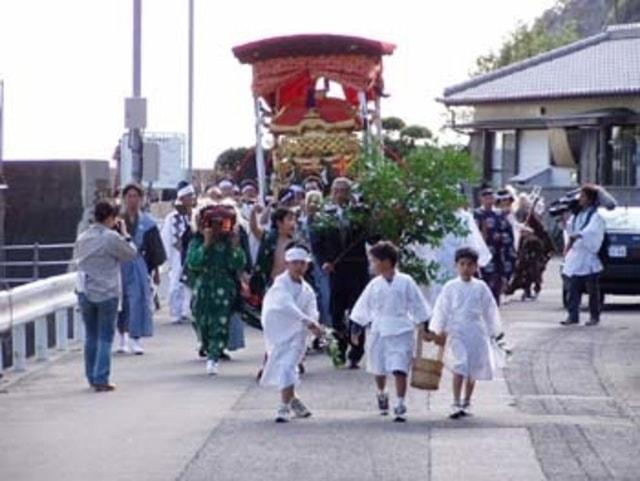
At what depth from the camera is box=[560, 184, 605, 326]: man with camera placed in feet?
77.8

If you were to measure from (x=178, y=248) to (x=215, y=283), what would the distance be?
20.1 feet

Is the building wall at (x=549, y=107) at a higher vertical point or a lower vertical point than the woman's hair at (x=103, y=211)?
higher

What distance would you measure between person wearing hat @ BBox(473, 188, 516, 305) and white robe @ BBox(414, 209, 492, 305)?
182 cm

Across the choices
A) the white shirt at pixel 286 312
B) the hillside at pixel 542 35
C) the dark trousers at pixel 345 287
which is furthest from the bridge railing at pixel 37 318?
the hillside at pixel 542 35

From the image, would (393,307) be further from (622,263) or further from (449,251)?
(622,263)

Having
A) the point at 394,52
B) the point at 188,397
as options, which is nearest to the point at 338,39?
the point at 394,52

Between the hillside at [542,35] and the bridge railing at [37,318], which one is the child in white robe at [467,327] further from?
the hillside at [542,35]

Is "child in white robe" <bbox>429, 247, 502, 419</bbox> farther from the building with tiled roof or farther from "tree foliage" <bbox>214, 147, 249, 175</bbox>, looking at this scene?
the building with tiled roof

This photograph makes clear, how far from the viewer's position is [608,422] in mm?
14430

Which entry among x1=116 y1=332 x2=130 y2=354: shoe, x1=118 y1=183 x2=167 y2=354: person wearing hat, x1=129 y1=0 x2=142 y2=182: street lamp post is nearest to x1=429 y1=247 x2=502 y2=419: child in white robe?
x1=118 y1=183 x2=167 y2=354: person wearing hat

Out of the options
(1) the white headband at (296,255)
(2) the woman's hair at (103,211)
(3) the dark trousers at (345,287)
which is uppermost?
(2) the woman's hair at (103,211)

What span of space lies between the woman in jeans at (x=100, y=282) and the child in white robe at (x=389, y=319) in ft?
8.03

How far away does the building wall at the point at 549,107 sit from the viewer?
192 ft

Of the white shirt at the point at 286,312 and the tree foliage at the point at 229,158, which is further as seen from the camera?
the tree foliage at the point at 229,158
